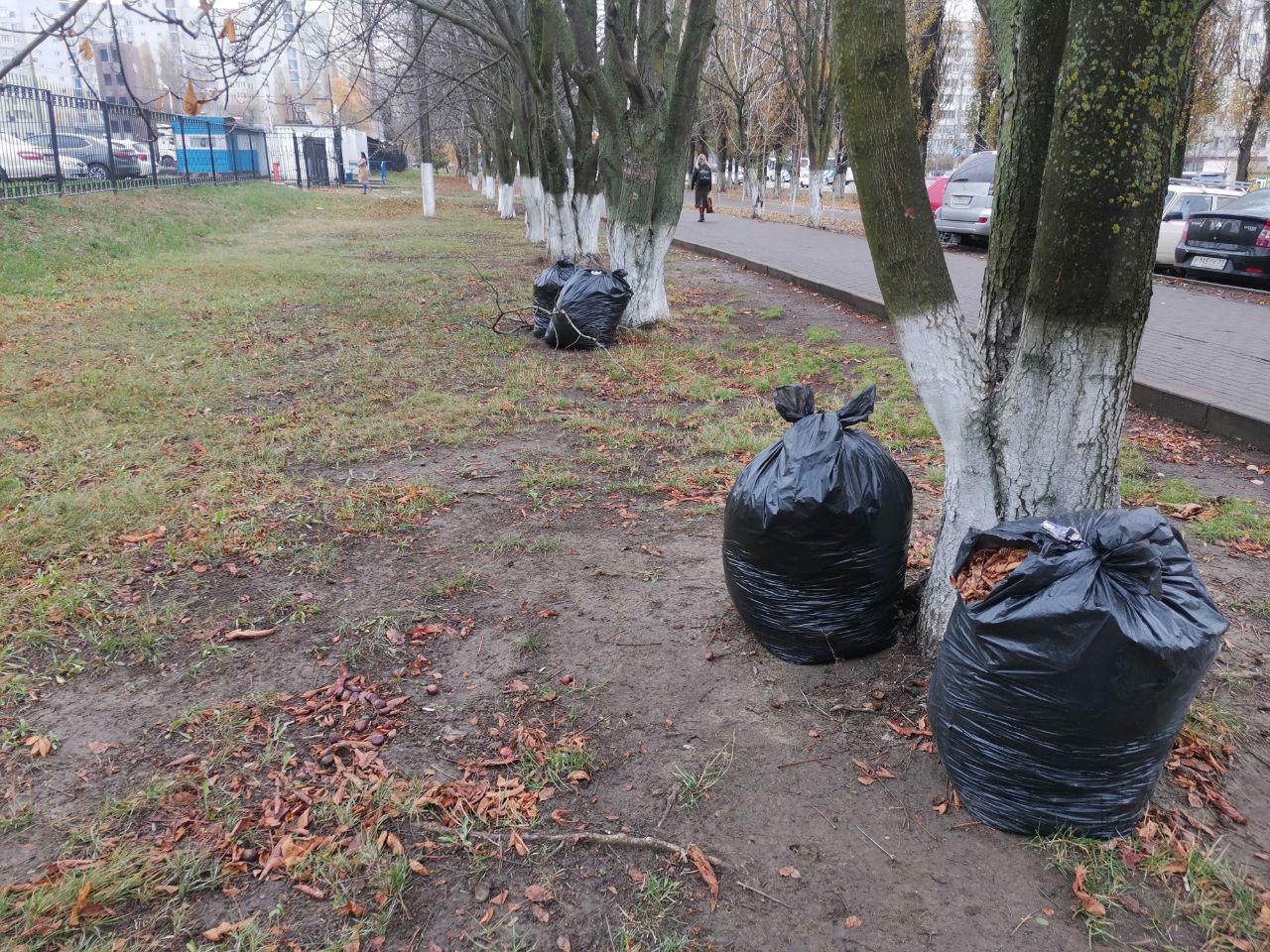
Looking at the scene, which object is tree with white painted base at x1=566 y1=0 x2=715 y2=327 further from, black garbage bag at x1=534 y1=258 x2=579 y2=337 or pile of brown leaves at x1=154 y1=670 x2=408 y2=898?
pile of brown leaves at x1=154 y1=670 x2=408 y2=898

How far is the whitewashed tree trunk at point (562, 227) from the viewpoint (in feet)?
45.4

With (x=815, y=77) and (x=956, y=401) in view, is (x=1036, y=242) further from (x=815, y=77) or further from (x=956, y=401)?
(x=815, y=77)

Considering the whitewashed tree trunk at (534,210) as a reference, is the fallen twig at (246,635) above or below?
below

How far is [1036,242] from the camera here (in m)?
2.36

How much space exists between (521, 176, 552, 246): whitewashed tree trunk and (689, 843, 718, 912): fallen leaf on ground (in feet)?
53.8

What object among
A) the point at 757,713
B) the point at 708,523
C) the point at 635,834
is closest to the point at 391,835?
the point at 635,834

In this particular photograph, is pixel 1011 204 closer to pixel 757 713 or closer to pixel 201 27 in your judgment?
pixel 757 713

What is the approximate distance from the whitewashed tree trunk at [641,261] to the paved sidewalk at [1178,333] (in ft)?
7.48

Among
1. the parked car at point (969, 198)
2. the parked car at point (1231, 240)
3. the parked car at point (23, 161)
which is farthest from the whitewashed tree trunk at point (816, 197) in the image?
the parked car at point (23, 161)

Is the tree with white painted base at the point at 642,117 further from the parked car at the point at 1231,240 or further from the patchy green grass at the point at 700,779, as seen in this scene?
the parked car at the point at 1231,240

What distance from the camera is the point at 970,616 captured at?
2129 millimetres

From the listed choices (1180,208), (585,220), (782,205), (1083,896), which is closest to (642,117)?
(585,220)

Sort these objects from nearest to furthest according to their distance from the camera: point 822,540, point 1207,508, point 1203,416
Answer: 1. point 822,540
2. point 1207,508
3. point 1203,416

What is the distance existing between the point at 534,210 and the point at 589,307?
449 inches
